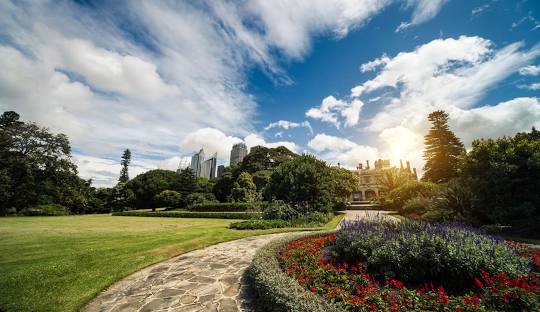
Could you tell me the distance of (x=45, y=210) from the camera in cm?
3300

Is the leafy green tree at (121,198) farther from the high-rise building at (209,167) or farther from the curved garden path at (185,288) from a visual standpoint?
Result: the high-rise building at (209,167)

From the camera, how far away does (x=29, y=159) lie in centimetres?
2284

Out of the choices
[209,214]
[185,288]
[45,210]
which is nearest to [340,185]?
[209,214]

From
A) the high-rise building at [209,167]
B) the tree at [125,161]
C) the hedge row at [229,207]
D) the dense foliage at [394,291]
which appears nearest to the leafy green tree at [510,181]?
the dense foliage at [394,291]

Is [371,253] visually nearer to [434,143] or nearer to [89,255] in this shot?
[89,255]

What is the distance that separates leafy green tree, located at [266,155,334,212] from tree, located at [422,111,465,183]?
21.6 m

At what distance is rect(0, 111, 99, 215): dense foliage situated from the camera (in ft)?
71.1

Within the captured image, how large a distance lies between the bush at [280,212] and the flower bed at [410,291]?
10432 mm

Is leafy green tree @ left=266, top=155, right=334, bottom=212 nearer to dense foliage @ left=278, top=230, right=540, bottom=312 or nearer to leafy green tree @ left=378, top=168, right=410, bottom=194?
dense foliage @ left=278, top=230, right=540, bottom=312

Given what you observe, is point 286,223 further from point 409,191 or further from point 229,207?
point 409,191

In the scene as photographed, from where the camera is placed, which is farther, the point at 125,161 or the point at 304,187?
the point at 125,161

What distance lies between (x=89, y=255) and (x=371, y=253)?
9.50 metres

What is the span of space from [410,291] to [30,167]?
34.6 metres

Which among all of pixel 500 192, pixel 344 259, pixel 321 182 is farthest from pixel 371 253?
pixel 321 182
